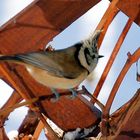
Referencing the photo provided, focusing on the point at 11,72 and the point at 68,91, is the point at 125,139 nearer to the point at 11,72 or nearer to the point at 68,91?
the point at 68,91

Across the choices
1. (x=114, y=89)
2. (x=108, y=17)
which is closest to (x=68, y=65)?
(x=114, y=89)

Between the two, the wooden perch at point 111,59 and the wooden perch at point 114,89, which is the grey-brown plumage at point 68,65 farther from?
the wooden perch at point 111,59

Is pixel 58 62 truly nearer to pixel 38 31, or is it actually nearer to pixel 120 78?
pixel 120 78

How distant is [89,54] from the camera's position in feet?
3.99

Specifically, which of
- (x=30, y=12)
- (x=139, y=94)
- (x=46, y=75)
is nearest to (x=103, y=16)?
(x=30, y=12)

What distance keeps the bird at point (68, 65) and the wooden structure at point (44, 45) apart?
0.25m

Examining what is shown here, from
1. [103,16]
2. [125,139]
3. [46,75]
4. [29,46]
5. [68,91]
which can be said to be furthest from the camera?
[29,46]

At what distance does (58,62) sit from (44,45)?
52 centimetres

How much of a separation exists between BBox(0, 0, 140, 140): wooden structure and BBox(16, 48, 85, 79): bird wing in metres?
0.25

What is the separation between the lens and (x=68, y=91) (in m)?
1.34

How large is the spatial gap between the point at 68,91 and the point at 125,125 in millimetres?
196

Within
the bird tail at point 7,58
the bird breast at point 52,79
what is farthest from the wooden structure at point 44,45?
the bird tail at point 7,58

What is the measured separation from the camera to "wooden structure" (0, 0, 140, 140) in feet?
5.05

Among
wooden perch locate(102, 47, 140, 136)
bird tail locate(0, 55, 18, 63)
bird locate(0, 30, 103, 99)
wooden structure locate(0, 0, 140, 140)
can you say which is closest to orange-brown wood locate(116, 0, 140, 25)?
wooden structure locate(0, 0, 140, 140)
